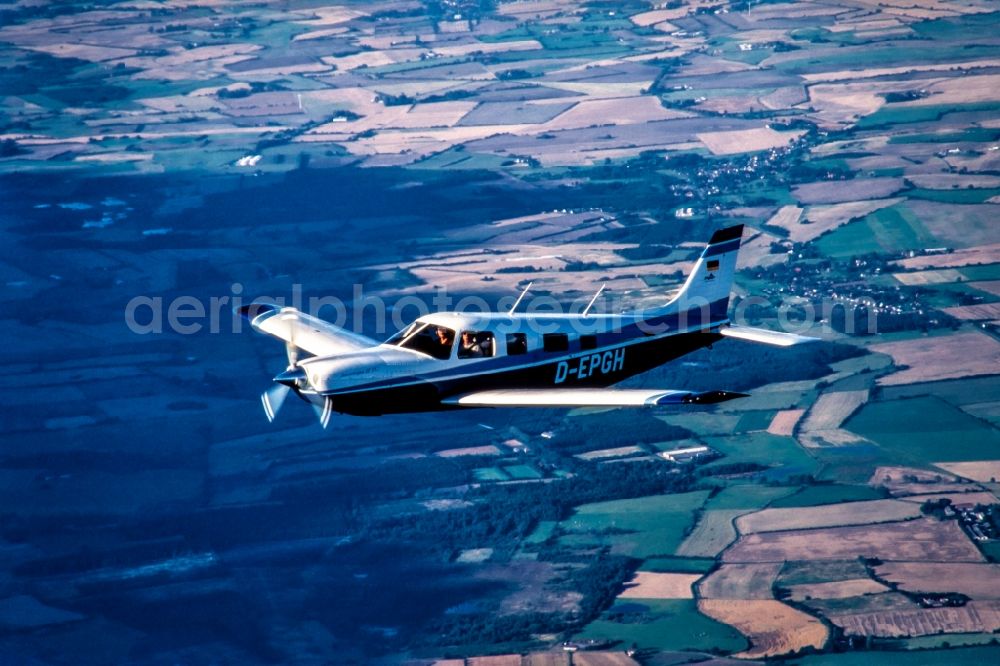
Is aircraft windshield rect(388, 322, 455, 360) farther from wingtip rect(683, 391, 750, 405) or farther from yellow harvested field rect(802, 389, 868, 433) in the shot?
yellow harvested field rect(802, 389, 868, 433)

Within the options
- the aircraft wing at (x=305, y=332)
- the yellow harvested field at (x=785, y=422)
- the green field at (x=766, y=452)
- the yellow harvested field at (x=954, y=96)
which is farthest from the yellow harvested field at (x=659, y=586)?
A: the yellow harvested field at (x=954, y=96)

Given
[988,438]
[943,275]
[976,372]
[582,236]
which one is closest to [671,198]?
[582,236]

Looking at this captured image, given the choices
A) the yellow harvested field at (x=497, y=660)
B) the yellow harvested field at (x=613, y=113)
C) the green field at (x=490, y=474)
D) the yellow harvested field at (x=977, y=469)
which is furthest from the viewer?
the yellow harvested field at (x=613, y=113)

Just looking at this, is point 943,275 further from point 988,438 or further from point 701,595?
point 701,595

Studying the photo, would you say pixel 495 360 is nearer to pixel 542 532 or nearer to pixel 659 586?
pixel 659 586

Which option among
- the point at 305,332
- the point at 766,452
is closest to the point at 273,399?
the point at 305,332

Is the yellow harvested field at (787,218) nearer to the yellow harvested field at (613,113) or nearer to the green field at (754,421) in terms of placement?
the yellow harvested field at (613,113)
